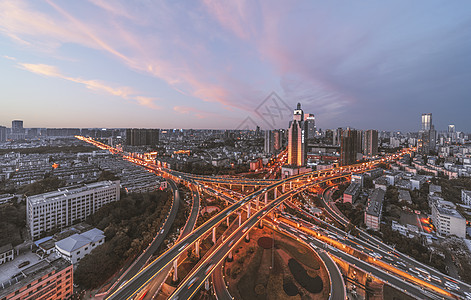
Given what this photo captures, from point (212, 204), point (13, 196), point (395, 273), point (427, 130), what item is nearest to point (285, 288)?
point (395, 273)

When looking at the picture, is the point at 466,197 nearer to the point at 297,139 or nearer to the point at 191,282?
the point at 297,139

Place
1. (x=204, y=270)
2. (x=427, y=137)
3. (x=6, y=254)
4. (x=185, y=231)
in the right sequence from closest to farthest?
1. (x=204, y=270)
2. (x=6, y=254)
3. (x=185, y=231)
4. (x=427, y=137)

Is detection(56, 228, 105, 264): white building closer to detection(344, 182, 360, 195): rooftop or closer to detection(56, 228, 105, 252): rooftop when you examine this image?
detection(56, 228, 105, 252): rooftop

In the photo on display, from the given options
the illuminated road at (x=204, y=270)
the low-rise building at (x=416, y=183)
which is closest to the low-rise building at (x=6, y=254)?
the illuminated road at (x=204, y=270)

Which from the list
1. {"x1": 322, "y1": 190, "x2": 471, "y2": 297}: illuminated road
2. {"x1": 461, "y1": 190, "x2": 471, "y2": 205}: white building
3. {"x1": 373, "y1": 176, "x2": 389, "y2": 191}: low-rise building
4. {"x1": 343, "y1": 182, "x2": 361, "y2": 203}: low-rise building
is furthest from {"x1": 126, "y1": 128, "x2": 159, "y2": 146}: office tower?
{"x1": 461, "y1": 190, "x2": 471, "y2": 205}: white building

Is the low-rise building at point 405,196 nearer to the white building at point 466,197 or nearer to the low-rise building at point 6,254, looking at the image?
the white building at point 466,197

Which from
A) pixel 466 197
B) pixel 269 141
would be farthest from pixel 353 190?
pixel 269 141
